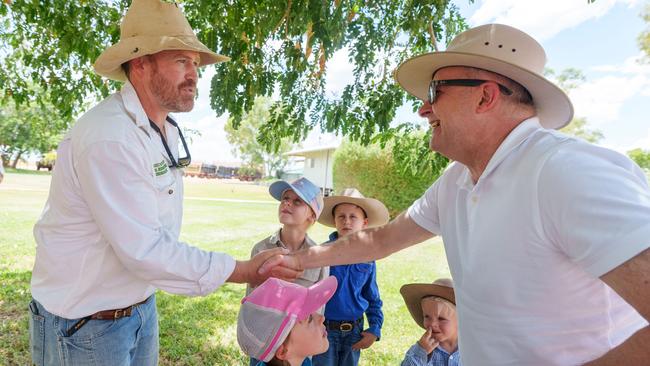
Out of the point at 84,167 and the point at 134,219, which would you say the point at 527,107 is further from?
the point at 84,167

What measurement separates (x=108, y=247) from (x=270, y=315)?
2.85 ft

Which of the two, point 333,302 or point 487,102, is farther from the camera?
point 333,302

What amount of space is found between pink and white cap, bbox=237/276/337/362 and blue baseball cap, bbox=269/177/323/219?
1.37 metres

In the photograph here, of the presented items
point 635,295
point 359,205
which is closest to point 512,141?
point 635,295

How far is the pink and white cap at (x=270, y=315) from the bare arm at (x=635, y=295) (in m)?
1.44

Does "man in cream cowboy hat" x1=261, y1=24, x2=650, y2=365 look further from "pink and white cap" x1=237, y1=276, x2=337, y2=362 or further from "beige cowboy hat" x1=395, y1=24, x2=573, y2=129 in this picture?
"pink and white cap" x1=237, y1=276, x2=337, y2=362

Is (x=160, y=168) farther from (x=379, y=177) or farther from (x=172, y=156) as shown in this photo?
(x=379, y=177)

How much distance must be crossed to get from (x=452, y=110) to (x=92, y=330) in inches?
80.2

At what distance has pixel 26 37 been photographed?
24.1ft

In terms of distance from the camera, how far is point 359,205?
4.36 m

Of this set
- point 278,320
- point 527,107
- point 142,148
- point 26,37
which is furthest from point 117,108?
point 26,37

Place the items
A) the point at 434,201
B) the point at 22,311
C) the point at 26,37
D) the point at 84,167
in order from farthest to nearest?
the point at 26,37
the point at 22,311
the point at 434,201
the point at 84,167

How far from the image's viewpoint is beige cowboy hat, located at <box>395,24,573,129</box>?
1885 mm

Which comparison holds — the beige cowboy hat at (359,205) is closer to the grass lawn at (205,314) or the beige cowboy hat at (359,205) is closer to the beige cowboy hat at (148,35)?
the grass lawn at (205,314)
